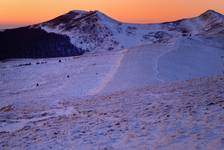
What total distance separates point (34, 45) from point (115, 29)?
18433 mm

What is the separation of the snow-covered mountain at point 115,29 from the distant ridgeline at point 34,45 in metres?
2.74

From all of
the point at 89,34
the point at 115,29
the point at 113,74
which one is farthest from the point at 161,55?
the point at 115,29

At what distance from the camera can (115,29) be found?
87.6m

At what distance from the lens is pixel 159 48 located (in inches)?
1380

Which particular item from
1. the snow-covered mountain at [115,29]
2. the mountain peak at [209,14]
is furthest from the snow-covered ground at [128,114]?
the mountain peak at [209,14]

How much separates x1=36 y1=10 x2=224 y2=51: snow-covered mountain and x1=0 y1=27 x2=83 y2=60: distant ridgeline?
8.98ft

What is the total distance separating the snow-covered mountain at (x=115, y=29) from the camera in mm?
79250

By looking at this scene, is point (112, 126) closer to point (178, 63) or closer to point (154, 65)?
point (154, 65)

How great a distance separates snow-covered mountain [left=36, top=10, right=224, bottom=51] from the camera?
79.2 m

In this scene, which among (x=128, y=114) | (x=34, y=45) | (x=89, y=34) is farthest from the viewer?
(x=89, y=34)

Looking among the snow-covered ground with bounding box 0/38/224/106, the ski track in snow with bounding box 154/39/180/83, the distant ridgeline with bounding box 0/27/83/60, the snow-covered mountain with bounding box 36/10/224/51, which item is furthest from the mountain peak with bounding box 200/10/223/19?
the ski track in snow with bounding box 154/39/180/83

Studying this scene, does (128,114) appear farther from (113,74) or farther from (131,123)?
(113,74)

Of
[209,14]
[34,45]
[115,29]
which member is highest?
[209,14]

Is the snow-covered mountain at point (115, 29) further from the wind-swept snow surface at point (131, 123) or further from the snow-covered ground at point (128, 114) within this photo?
the wind-swept snow surface at point (131, 123)
